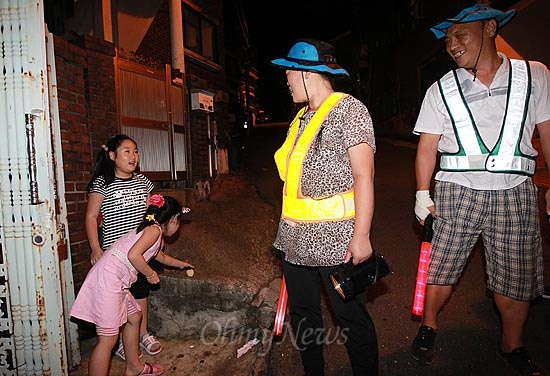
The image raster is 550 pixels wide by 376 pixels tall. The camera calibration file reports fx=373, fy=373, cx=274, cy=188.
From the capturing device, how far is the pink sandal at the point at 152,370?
287 centimetres

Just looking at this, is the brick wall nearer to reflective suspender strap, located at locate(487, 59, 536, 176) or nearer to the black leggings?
the black leggings

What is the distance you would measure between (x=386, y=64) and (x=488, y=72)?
818 inches

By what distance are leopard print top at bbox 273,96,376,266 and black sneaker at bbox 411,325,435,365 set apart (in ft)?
3.82

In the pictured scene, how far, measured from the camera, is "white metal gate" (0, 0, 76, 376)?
97.4 inches

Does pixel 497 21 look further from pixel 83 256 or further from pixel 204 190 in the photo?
pixel 204 190

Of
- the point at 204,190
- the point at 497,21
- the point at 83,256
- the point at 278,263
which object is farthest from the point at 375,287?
the point at 204,190

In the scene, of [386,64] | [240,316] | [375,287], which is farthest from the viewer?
[386,64]

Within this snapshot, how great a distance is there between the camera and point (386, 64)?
70.8 ft

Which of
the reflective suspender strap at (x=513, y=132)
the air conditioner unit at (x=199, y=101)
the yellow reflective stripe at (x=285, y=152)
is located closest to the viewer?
the yellow reflective stripe at (x=285, y=152)

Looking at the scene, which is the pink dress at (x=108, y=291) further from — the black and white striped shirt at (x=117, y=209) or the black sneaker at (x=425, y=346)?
the black sneaker at (x=425, y=346)

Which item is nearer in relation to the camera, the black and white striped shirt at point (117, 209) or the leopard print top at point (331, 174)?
the leopard print top at point (331, 174)

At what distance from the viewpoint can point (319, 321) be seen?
234 centimetres

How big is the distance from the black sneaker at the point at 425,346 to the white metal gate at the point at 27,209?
2525 mm

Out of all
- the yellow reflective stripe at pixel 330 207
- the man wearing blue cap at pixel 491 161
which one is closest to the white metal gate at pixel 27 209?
the yellow reflective stripe at pixel 330 207
